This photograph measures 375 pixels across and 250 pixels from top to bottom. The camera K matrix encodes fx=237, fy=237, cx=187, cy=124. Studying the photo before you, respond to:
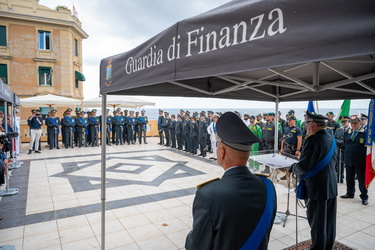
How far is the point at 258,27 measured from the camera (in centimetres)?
140

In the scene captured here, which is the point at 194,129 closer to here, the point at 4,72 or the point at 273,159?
the point at 273,159

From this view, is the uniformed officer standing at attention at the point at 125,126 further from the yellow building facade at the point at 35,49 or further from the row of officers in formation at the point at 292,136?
the yellow building facade at the point at 35,49

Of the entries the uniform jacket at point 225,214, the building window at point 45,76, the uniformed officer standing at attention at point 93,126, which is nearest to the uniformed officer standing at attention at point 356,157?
the uniform jacket at point 225,214

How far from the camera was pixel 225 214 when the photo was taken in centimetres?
134

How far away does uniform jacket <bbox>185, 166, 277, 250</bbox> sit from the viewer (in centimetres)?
135

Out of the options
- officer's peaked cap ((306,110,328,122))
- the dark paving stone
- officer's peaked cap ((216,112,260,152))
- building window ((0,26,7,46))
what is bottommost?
the dark paving stone

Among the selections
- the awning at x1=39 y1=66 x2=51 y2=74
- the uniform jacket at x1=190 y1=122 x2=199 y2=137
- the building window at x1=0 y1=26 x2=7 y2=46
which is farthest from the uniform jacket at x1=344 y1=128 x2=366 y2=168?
the building window at x1=0 y1=26 x2=7 y2=46

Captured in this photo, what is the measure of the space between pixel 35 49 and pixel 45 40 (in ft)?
4.58

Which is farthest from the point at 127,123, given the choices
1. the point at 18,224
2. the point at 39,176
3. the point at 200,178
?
the point at 18,224

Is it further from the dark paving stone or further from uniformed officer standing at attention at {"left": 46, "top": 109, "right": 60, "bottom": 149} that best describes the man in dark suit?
uniformed officer standing at attention at {"left": 46, "top": 109, "right": 60, "bottom": 149}

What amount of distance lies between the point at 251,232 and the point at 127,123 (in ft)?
49.5

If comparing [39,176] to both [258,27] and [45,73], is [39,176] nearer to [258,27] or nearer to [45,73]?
[258,27]

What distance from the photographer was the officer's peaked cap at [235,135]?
146 centimetres

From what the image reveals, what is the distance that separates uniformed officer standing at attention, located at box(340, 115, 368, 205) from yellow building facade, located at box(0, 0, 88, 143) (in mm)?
25056
